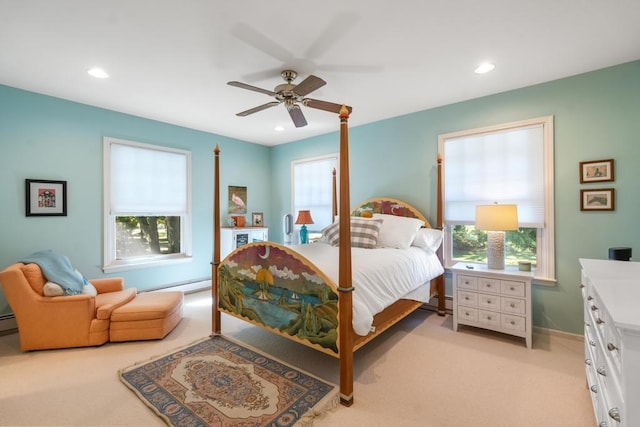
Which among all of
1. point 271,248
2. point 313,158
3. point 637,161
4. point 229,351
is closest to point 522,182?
point 637,161

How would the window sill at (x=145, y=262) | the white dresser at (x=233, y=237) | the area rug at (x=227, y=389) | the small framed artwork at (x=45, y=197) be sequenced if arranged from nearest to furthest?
the area rug at (x=227, y=389), the small framed artwork at (x=45, y=197), the window sill at (x=145, y=262), the white dresser at (x=233, y=237)

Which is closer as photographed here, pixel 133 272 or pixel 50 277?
pixel 50 277

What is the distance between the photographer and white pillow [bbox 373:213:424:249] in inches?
132

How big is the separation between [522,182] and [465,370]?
6.88 ft

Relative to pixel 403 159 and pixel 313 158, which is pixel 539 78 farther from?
pixel 313 158

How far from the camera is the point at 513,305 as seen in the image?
2750mm

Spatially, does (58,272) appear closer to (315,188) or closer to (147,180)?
(147,180)

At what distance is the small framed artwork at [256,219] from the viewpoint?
5.43 meters

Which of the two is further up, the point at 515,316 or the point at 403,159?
the point at 403,159

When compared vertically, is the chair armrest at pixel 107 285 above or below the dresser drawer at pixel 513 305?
above

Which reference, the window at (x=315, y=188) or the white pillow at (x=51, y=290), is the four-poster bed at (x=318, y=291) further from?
the window at (x=315, y=188)

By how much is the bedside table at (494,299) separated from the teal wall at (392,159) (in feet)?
1.78

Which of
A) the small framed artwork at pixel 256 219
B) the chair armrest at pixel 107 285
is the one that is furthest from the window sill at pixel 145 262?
the small framed artwork at pixel 256 219

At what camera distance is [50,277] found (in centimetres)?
273
